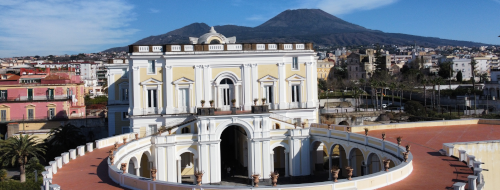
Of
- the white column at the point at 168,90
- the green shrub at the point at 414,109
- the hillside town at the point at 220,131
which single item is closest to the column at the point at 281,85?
the hillside town at the point at 220,131

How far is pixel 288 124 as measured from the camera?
3769 centimetres

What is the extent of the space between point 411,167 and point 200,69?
72.2ft

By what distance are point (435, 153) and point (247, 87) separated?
1838 centimetres

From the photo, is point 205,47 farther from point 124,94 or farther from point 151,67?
point 124,94

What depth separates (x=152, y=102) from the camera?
131 feet

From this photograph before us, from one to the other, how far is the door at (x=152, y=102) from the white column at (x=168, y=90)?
1.01 meters

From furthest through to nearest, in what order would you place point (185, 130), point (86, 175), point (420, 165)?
point (185, 130)
point (86, 175)
point (420, 165)

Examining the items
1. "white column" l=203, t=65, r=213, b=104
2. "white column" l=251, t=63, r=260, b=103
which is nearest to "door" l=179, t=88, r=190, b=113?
"white column" l=203, t=65, r=213, b=104

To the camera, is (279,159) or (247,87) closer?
(279,159)

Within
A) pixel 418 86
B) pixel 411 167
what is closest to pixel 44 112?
pixel 411 167

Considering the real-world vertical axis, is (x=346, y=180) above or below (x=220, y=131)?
below

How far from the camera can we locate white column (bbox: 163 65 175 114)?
39438 mm

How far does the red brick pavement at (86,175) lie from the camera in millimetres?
21719

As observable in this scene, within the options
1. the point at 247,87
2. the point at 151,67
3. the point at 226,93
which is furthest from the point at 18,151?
the point at 247,87
